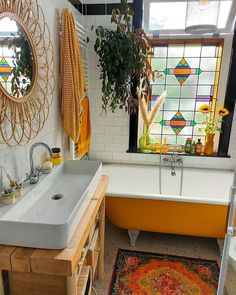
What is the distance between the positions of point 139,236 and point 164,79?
1.94m

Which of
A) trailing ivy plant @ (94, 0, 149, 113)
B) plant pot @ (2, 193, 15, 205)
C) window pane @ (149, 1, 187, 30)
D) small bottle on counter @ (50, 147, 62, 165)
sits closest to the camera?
plant pot @ (2, 193, 15, 205)

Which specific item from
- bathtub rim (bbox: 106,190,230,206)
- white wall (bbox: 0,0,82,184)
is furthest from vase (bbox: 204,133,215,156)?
white wall (bbox: 0,0,82,184)

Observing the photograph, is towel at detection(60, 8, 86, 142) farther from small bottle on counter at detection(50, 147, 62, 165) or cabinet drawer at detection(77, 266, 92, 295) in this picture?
cabinet drawer at detection(77, 266, 92, 295)

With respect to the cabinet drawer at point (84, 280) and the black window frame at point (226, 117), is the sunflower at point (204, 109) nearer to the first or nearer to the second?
the black window frame at point (226, 117)

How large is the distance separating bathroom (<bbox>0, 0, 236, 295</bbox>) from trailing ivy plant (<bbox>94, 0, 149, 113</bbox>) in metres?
0.09

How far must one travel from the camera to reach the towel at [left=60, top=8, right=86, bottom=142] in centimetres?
197

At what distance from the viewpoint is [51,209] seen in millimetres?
1364

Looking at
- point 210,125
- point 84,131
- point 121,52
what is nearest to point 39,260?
point 84,131

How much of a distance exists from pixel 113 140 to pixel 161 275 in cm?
172

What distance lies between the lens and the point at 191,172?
3.10 m

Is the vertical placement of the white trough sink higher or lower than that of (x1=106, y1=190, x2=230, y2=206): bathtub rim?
higher

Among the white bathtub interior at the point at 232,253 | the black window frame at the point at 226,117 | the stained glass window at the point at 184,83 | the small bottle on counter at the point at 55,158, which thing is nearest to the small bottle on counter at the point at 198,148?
the stained glass window at the point at 184,83

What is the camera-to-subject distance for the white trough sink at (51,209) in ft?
3.36

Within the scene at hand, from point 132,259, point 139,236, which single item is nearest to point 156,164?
point 139,236
